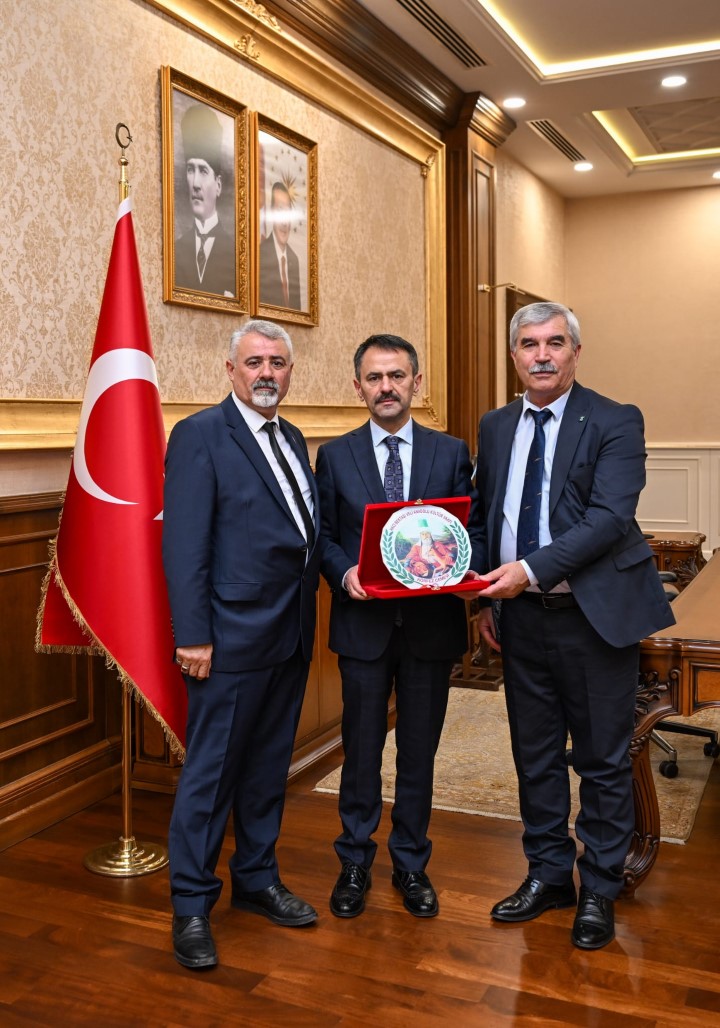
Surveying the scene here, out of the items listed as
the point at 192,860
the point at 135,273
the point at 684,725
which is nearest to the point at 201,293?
the point at 135,273

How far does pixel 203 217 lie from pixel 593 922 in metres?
3.00

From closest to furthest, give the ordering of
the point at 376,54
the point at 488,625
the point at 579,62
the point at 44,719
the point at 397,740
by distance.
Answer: the point at 397,740
the point at 488,625
the point at 44,719
the point at 376,54
the point at 579,62

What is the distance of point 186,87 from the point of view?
154 inches

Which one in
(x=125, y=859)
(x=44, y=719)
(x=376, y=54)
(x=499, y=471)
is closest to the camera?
(x=499, y=471)

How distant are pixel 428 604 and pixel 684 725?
6.78ft

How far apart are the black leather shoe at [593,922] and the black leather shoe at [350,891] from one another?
1.94ft

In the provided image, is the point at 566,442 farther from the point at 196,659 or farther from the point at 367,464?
the point at 196,659

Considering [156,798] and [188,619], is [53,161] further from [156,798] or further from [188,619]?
[156,798]

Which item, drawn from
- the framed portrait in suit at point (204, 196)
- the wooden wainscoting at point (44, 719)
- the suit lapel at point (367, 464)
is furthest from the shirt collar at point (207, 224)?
the suit lapel at point (367, 464)

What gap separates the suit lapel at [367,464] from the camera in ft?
8.89

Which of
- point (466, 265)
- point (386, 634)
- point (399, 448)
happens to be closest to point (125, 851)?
point (386, 634)

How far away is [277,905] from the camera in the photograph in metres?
2.71

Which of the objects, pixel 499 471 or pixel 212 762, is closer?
pixel 212 762

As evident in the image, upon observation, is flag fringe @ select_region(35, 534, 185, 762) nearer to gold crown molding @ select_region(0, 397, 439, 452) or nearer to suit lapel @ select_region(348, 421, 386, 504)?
gold crown molding @ select_region(0, 397, 439, 452)
